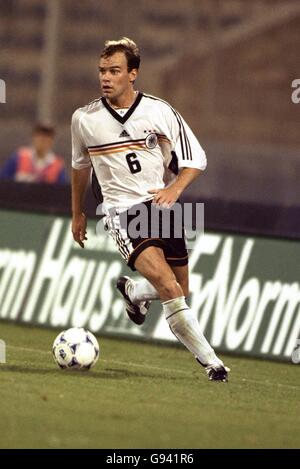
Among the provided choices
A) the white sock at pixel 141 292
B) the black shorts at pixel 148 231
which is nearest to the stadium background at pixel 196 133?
the white sock at pixel 141 292

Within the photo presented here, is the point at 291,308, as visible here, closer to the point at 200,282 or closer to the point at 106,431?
the point at 200,282

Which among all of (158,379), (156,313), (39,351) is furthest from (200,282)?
(158,379)

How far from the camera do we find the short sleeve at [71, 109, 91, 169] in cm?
1066

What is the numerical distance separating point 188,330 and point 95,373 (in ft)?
3.16

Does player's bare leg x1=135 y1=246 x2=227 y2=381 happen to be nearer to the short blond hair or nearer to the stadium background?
the stadium background

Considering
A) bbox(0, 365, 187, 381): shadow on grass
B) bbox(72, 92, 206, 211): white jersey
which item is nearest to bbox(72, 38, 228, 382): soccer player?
bbox(72, 92, 206, 211): white jersey

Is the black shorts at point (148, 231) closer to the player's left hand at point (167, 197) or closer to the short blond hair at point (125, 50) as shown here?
the player's left hand at point (167, 197)

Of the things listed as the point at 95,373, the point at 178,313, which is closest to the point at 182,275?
the point at 178,313

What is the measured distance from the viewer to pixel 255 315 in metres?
13.3

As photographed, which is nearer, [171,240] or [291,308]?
[171,240]

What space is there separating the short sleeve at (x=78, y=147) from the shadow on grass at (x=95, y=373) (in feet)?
4.89
